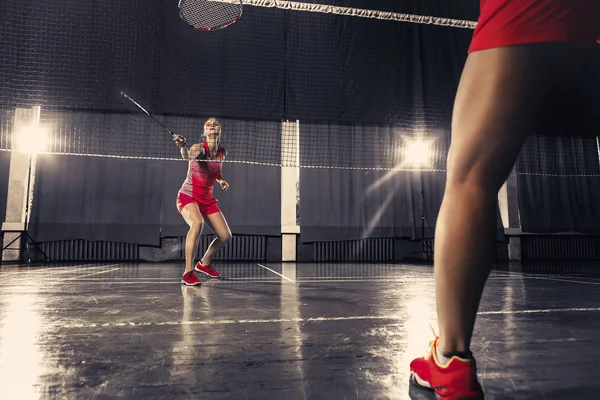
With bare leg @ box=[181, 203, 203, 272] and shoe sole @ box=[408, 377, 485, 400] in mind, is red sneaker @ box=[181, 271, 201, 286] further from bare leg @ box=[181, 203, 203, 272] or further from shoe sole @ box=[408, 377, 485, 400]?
shoe sole @ box=[408, 377, 485, 400]

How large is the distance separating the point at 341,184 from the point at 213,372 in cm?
719

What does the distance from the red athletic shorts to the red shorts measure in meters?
2.84

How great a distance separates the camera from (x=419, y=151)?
7.97 meters

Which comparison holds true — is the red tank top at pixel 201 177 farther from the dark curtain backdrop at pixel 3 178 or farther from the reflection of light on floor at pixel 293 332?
the dark curtain backdrop at pixel 3 178

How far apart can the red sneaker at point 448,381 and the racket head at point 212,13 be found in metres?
4.88

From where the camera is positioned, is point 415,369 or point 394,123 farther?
point 394,123

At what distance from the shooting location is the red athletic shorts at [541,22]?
0.80 meters

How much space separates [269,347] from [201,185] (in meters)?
2.43

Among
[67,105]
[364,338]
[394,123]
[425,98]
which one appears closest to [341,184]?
[394,123]

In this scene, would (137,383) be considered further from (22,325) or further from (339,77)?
(339,77)

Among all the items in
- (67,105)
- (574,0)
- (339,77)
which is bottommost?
(574,0)

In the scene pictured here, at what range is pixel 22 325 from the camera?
1435mm

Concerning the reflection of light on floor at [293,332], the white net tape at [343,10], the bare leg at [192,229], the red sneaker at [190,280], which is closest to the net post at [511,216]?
the white net tape at [343,10]

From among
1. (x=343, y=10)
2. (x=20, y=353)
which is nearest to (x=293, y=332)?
(x=20, y=353)
